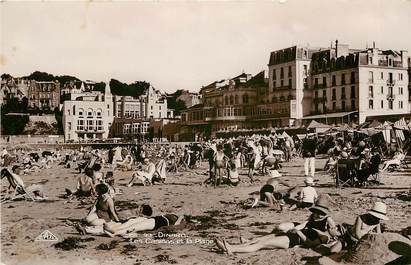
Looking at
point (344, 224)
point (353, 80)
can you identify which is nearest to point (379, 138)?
point (353, 80)

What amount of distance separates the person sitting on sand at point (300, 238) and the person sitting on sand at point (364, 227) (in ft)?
0.46

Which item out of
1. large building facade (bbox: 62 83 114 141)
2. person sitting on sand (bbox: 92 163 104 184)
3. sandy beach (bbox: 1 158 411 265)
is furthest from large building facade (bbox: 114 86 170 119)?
sandy beach (bbox: 1 158 411 265)

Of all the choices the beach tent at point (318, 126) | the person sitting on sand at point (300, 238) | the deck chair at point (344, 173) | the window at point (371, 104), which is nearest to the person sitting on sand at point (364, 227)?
the person sitting on sand at point (300, 238)

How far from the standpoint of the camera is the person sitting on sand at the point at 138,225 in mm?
6516

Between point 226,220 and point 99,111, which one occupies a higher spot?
point 99,111

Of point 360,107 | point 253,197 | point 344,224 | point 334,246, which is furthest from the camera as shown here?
point 360,107

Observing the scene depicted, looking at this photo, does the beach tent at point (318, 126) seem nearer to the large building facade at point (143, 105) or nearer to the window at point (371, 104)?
the window at point (371, 104)

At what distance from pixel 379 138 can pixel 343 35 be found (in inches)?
159

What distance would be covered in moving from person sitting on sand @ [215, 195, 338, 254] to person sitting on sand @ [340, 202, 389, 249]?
0.46 ft

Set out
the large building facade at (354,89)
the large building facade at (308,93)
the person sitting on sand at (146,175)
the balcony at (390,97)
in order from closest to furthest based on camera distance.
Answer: the person sitting on sand at (146,175) → the large building facade at (308,93) → the large building facade at (354,89) → the balcony at (390,97)

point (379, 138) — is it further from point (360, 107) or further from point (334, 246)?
point (334, 246)

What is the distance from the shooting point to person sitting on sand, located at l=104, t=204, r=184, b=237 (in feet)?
21.4

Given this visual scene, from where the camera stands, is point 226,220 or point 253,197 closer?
point 226,220

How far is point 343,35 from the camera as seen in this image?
7203 mm
